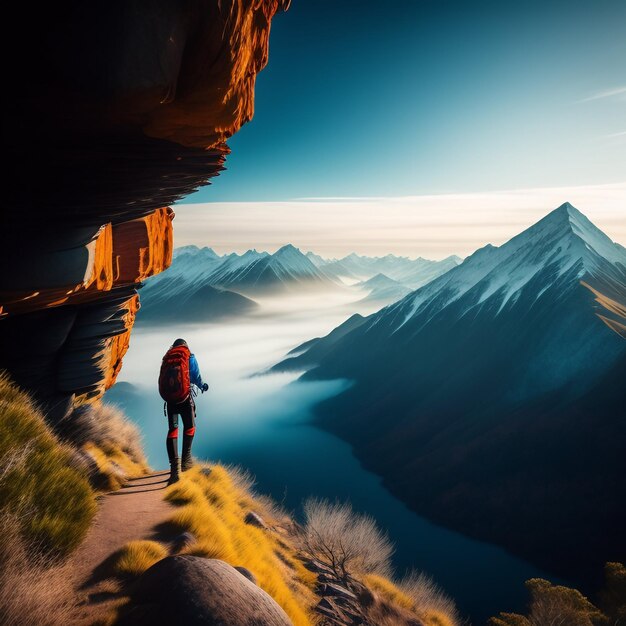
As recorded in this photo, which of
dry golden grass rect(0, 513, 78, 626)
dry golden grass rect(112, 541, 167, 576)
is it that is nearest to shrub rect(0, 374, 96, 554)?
dry golden grass rect(0, 513, 78, 626)

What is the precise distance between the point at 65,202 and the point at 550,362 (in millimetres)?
115840

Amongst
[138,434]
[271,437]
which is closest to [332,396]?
[271,437]

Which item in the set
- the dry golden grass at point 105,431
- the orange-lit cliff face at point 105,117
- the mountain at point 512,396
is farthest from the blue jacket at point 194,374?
the mountain at point 512,396

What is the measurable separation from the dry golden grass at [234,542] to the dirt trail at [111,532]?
0.52 meters

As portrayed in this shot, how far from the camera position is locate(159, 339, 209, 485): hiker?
31.3 ft

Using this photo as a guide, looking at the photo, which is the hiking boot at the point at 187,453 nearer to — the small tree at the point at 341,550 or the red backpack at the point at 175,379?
the red backpack at the point at 175,379

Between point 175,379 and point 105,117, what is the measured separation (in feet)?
20.5

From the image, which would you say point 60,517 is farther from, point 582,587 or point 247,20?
point 582,587

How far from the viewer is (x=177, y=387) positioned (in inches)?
375

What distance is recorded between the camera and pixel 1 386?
250 inches

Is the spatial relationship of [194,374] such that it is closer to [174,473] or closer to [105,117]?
[174,473]

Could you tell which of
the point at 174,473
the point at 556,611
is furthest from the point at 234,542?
the point at 556,611

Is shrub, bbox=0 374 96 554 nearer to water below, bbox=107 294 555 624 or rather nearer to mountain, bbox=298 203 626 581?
water below, bbox=107 294 555 624

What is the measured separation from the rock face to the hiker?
4541 millimetres
